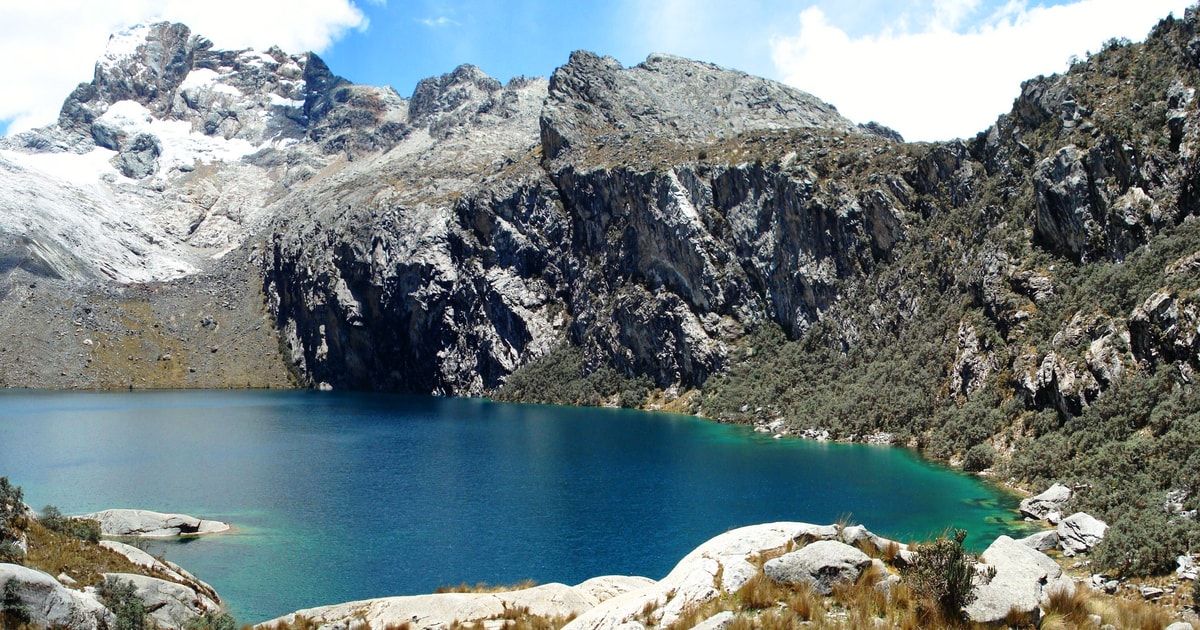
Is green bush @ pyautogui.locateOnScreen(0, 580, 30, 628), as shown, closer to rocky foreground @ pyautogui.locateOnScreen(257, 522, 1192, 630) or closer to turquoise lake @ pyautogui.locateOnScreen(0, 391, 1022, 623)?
rocky foreground @ pyautogui.locateOnScreen(257, 522, 1192, 630)

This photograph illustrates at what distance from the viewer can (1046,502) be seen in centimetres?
4578

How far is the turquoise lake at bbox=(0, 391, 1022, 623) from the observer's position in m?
40.3

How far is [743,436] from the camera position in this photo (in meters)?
88.5

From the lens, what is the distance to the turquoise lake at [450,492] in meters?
40.3

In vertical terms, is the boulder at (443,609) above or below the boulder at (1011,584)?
below

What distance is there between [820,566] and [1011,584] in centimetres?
332

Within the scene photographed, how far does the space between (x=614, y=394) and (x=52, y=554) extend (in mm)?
107367

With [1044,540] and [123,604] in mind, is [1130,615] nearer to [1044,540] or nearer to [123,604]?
[123,604]

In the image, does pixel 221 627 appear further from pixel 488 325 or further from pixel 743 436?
pixel 488 325

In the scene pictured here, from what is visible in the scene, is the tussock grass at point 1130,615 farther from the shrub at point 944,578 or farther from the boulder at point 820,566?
the boulder at point 820,566

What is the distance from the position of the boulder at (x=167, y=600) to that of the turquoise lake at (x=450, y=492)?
18.4ft

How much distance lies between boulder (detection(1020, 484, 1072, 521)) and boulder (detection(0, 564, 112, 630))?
45119 mm

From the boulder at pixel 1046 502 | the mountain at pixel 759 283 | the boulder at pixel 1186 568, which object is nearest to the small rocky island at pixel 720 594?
the boulder at pixel 1186 568

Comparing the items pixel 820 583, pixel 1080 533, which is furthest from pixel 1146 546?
pixel 820 583
